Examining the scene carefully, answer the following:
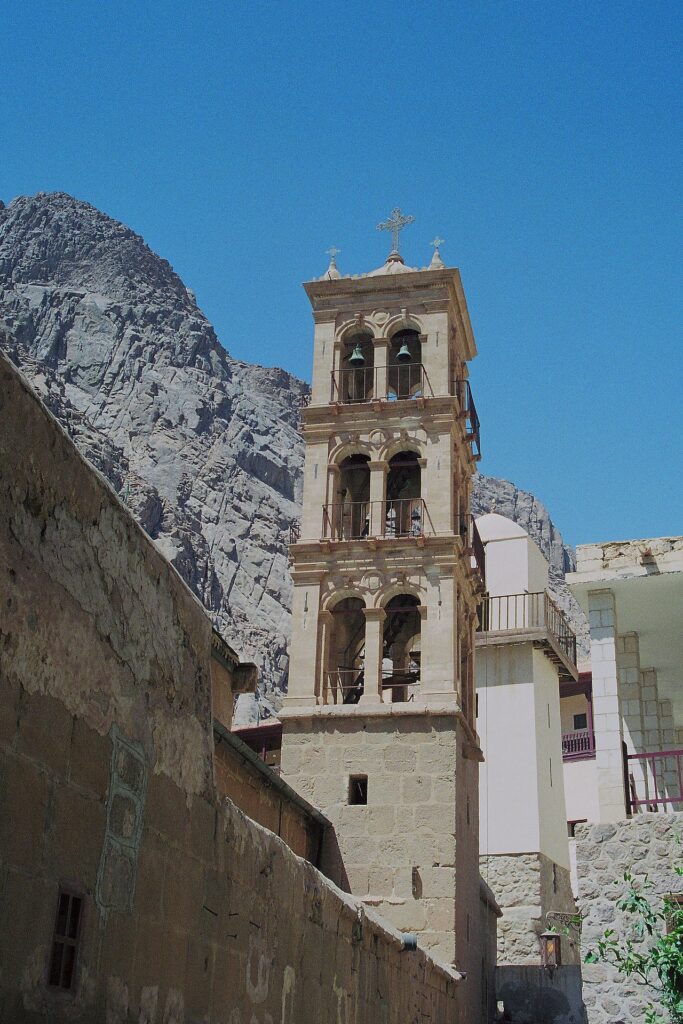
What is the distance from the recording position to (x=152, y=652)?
474cm

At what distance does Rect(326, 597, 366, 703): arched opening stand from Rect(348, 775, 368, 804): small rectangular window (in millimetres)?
1557

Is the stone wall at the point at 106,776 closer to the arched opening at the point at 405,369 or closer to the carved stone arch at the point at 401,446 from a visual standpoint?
the carved stone arch at the point at 401,446

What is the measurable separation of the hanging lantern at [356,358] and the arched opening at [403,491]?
6.31 feet

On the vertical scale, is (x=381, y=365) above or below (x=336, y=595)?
above

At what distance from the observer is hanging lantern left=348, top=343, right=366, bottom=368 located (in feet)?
73.6

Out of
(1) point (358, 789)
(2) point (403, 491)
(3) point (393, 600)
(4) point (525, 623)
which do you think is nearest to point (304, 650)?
(3) point (393, 600)

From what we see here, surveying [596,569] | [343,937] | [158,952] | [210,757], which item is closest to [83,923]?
[158,952]

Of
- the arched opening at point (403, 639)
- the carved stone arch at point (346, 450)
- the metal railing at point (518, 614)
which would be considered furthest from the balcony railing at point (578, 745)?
the carved stone arch at point (346, 450)

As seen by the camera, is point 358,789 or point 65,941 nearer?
point 65,941

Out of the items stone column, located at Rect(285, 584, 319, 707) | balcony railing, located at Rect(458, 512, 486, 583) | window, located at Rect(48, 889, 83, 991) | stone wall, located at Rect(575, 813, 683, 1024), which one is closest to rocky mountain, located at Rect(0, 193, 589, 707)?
balcony railing, located at Rect(458, 512, 486, 583)

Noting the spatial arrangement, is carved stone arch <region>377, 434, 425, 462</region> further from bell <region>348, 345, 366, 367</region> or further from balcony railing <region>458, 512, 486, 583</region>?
bell <region>348, 345, 366, 367</region>

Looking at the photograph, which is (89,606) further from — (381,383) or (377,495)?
(381,383)

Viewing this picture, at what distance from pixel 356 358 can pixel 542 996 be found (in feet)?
40.9

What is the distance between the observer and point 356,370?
23.2 m
